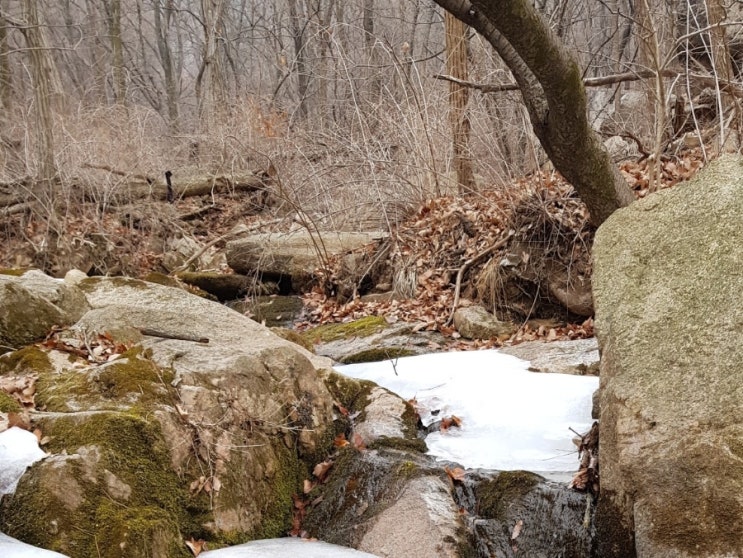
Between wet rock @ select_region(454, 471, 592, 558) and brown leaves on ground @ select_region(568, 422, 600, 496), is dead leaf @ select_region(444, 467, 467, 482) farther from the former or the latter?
brown leaves on ground @ select_region(568, 422, 600, 496)

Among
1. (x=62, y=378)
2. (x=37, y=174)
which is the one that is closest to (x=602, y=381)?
(x=62, y=378)

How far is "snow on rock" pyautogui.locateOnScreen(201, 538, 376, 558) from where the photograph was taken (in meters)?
3.32

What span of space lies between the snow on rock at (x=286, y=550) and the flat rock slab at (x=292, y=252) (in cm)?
626

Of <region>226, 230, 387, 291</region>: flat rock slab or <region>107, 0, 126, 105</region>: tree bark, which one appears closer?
<region>226, 230, 387, 291</region>: flat rock slab

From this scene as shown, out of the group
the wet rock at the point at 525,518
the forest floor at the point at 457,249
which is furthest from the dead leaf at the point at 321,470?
the forest floor at the point at 457,249

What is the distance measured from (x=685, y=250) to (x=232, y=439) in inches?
98.1

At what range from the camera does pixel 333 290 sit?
9602mm

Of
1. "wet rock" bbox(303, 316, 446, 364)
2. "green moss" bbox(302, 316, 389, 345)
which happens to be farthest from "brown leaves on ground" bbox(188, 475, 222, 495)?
"green moss" bbox(302, 316, 389, 345)

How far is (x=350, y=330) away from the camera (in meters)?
7.59

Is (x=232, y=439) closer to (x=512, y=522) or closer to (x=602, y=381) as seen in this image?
(x=512, y=522)

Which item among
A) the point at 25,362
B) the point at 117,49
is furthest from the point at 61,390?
the point at 117,49

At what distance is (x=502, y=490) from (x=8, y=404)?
2.51m

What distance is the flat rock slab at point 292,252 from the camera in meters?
9.78

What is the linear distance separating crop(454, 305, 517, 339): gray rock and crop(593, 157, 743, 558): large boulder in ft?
10.4
